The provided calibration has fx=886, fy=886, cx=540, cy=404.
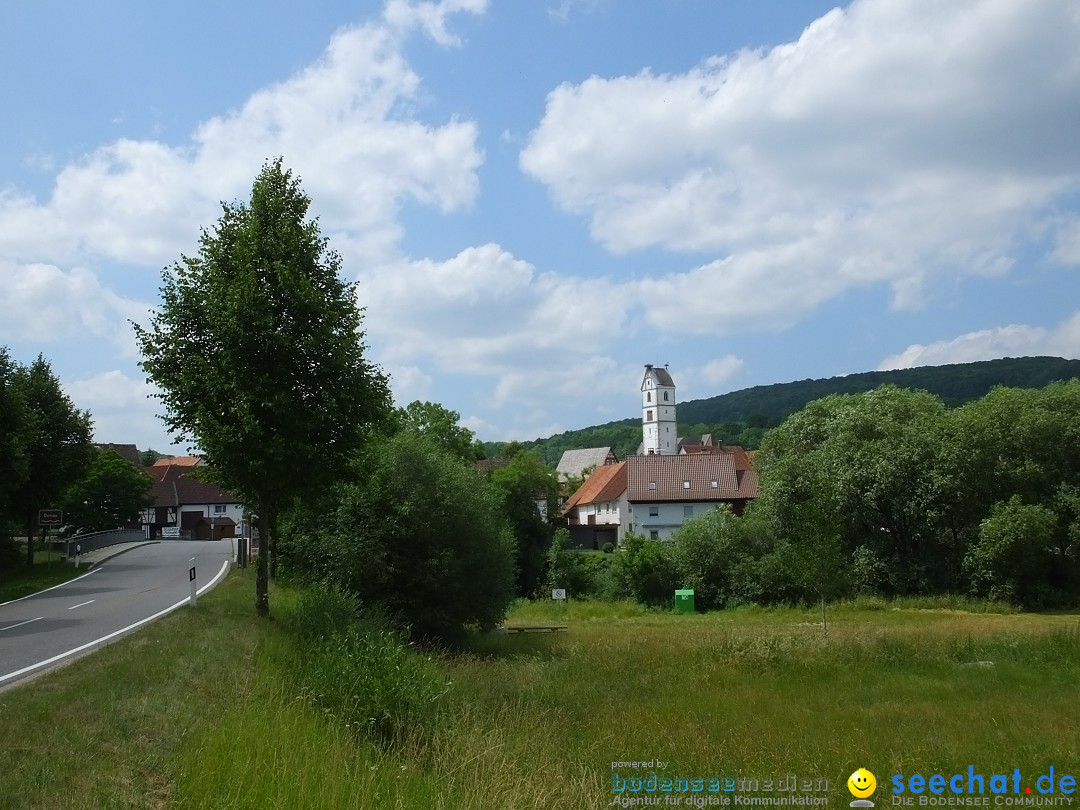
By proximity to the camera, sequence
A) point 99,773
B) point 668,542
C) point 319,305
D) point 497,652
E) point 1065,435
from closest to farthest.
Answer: point 99,773 < point 319,305 < point 497,652 < point 1065,435 < point 668,542

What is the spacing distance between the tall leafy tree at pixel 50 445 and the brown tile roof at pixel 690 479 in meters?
51.2

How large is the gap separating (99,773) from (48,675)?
17.8 ft

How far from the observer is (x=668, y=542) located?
58969mm

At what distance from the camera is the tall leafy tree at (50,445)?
38656 millimetres

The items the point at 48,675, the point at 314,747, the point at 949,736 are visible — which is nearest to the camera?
the point at 314,747

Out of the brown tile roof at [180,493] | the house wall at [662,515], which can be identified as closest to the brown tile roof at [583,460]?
the house wall at [662,515]

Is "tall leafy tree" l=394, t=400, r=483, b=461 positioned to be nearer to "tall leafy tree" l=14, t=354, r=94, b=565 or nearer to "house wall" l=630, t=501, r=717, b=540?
"house wall" l=630, t=501, r=717, b=540

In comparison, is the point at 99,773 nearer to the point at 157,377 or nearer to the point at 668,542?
the point at 157,377

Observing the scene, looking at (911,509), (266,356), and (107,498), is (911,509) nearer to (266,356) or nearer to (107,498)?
(266,356)

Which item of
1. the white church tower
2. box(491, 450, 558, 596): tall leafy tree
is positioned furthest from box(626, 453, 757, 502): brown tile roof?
the white church tower

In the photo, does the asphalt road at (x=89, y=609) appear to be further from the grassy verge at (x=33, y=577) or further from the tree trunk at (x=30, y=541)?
the tree trunk at (x=30, y=541)

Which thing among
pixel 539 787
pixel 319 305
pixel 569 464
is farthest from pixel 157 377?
pixel 569 464

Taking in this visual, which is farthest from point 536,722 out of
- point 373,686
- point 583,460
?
point 583,460

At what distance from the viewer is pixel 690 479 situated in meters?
81.2
